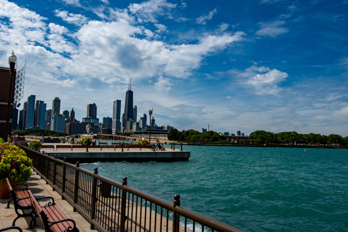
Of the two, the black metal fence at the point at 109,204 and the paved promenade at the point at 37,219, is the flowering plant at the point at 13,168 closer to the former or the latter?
the paved promenade at the point at 37,219

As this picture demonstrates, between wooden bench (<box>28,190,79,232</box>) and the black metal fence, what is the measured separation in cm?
84

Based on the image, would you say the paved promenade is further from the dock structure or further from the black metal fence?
the dock structure

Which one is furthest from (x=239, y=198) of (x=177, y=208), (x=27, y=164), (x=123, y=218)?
(x=177, y=208)

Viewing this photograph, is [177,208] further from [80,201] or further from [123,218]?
[80,201]

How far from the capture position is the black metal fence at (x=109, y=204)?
332cm

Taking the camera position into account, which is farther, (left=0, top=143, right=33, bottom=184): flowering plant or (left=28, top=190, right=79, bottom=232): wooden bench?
(left=0, top=143, right=33, bottom=184): flowering plant

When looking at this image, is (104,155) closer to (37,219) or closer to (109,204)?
(37,219)

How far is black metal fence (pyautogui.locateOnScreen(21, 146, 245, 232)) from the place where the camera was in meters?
3.32

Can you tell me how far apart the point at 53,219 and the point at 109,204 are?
1.10 m

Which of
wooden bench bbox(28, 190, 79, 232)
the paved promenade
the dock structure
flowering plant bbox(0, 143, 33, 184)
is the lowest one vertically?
the dock structure

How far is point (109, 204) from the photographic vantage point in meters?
5.36

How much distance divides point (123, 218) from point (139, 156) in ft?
121

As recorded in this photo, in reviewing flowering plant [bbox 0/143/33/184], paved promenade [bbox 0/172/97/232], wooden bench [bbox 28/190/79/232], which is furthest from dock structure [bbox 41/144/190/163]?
wooden bench [bbox 28/190/79/232]

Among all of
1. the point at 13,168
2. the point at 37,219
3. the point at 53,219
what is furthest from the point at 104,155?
the point at 53,219
